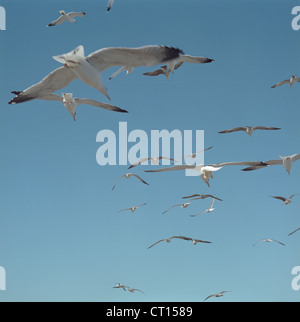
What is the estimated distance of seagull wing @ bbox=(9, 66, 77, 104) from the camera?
201 inches

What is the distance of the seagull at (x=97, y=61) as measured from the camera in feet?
13.5

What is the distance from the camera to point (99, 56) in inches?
178

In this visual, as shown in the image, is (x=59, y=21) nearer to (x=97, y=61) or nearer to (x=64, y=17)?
(x=64, y=17)

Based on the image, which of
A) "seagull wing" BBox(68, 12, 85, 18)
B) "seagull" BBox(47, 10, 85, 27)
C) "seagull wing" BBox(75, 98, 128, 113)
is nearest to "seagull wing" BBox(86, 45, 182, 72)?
"seagull wing" BBox(75, 98, 128, 113)

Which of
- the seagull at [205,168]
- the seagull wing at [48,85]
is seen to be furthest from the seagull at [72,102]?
the seagull at [205,168]

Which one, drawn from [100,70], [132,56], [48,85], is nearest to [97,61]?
[100,70]

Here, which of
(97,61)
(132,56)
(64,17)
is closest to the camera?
(132,56)

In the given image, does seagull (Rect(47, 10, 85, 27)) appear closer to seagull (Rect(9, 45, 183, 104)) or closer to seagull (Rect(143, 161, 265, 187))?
seagull (Rect(9, 45, 183, 104))

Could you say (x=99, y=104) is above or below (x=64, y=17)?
below

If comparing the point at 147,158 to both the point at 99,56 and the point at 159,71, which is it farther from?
the point at 99,56

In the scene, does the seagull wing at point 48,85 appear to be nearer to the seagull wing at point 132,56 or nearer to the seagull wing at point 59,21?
the seagull wing at point 132,56

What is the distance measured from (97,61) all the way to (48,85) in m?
0.99

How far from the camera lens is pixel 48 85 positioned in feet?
17.3

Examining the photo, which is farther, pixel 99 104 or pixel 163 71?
pixel 163 71
